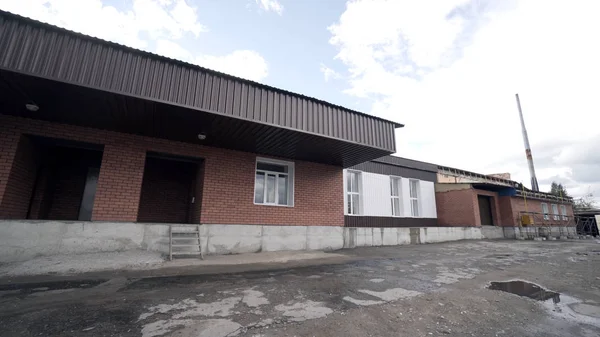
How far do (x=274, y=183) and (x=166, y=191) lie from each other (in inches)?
179

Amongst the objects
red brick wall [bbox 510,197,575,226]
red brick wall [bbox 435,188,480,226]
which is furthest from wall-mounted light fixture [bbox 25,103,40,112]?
red brick wall [bbox 510,197,575,226]

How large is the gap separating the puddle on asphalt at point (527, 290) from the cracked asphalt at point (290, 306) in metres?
0.15

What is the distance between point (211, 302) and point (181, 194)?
26.4ft

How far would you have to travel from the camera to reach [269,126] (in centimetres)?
698

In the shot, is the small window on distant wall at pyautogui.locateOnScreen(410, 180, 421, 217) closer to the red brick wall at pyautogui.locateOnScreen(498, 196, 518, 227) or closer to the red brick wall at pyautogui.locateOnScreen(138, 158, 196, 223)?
the red brick wall at pyautogui.locateOnScreen(498, 196, 518, 227)

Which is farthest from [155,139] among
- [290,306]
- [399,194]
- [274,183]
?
[399,194]

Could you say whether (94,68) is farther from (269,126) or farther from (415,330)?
(415,330)

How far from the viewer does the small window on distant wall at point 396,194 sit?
634 inches

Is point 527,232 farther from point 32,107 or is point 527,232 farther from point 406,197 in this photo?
point 32,107

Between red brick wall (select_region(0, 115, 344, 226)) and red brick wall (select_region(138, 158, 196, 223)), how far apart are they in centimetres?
249

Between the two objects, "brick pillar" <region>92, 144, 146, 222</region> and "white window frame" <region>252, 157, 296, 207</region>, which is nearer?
"brick pillar" <region>92, 144, 146, 222</region>

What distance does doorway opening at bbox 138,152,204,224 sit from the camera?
10031 mm

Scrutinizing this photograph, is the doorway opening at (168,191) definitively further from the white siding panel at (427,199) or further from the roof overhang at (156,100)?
the white siding panel at (427,199)

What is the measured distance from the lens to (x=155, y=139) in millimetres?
8070
